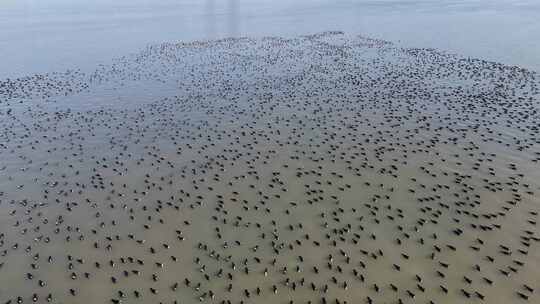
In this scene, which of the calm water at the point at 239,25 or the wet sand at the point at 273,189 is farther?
the calm water at the point at 239,25

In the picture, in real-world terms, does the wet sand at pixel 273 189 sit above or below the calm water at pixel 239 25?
below

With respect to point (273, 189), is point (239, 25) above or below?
above

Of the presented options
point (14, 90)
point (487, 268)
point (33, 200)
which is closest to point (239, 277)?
point (487, 268)

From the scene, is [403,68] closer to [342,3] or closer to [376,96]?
[376,96]

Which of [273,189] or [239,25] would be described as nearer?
[273,189]
